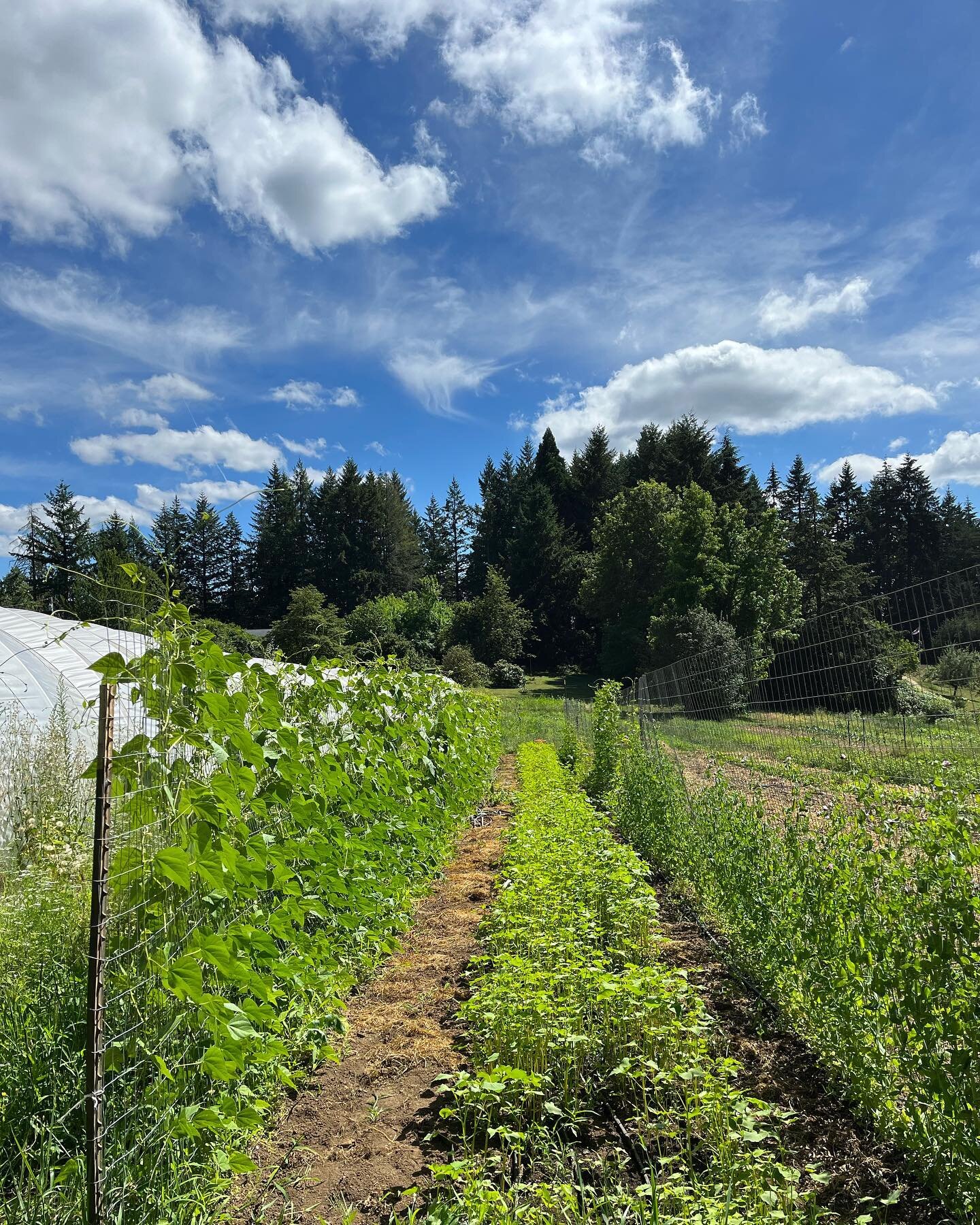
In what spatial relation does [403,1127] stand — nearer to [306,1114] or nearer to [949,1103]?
[306,1114]

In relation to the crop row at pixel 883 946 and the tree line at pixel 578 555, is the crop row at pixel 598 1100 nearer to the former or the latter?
the crop row at pixel 883 946

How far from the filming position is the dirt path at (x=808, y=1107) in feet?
7.53

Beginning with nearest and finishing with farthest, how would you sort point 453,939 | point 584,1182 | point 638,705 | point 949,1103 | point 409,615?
point 949,1103 → point 584,1182 → point 453,939 → point 638,705 → point 409,615

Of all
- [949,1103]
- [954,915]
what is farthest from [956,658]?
[949,1103]

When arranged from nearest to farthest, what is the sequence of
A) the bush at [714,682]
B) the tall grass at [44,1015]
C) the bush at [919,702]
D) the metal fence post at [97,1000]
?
1. the metal fence post at [97,1000]
2. the tall grass at [44,1015]
3. the bush at [919,702]
4. the bush at [714,682]

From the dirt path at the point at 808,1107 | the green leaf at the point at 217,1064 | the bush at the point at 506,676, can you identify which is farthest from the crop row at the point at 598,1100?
the bush at the point at 506,676

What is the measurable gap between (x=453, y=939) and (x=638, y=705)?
5551 mm

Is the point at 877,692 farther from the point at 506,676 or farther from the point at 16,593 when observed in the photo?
the point at 16,593

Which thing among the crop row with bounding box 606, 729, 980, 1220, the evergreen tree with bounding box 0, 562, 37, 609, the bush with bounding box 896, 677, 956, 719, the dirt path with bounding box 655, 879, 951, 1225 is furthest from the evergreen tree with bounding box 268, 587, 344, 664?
the bush with bounding box 896, 677, 956, 719

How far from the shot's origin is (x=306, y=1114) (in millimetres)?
2896

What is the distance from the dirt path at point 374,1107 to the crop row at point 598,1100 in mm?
174

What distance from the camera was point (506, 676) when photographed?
3953 cm

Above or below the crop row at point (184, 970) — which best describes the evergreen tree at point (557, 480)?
above

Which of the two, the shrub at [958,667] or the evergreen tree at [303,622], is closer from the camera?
the shrub at [958,667]
